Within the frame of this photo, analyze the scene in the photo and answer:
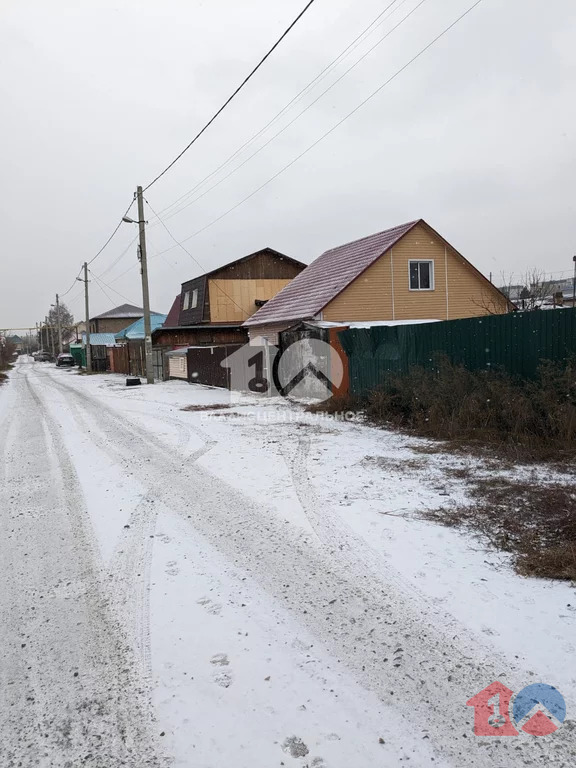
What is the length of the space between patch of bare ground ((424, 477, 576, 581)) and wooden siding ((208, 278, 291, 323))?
31.5 m

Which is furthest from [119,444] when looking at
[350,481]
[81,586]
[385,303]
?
[385,303]

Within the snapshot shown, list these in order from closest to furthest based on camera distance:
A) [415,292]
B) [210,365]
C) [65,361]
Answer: [415,292], [210,365], [65,361]

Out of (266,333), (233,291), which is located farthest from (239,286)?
(266,333)

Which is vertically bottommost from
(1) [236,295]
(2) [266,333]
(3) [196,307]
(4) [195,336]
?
(2) [266,333]

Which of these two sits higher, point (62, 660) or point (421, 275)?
point (421, 275)

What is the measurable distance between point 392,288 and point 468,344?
9.79 m

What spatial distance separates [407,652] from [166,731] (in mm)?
1354

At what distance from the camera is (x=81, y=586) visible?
157 inches

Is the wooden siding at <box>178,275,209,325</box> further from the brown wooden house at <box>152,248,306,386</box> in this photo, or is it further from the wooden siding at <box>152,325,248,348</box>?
the wooden siding at <box>152,325,248,348</box>

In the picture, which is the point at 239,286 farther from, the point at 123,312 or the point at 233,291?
the point at 123,312

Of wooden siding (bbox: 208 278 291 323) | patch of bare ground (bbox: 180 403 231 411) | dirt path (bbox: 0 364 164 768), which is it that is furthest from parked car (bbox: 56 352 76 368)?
dirt path (bbox: 0 364 164 768)

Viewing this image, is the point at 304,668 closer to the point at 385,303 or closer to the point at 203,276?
the point at 385,303

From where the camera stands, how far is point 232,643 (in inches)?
125

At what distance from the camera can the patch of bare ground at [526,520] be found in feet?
13.1
